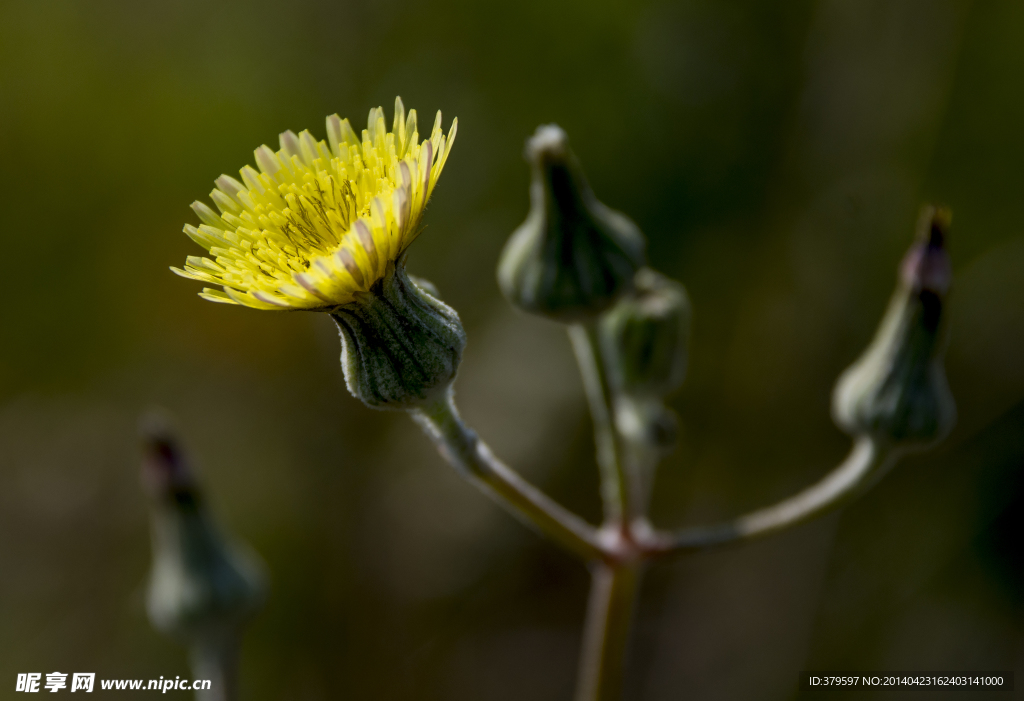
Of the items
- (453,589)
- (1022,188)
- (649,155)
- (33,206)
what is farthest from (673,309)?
(33,206)

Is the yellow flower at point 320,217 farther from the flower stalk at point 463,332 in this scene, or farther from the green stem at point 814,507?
the green stem at point 814,507

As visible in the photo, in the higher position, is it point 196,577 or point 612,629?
point 196,577

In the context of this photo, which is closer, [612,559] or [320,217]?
[320,217]

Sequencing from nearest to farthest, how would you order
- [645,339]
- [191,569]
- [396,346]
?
[396,346]
[645,339]
[191,569]

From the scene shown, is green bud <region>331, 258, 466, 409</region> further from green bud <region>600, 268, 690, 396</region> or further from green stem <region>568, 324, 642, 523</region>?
green bud <region>600, 268, 690, 396</region>

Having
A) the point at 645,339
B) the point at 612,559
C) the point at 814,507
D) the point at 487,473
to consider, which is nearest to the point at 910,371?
the point at 814,507

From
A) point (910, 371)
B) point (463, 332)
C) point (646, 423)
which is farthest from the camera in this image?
point (646, 423)

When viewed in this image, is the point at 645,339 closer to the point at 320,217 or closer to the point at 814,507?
the point at 814,507

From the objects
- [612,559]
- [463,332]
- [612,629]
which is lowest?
[612,629]

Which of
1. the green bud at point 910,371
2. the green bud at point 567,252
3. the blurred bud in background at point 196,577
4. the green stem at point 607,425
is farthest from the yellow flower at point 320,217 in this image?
the green bud at point 910,371
